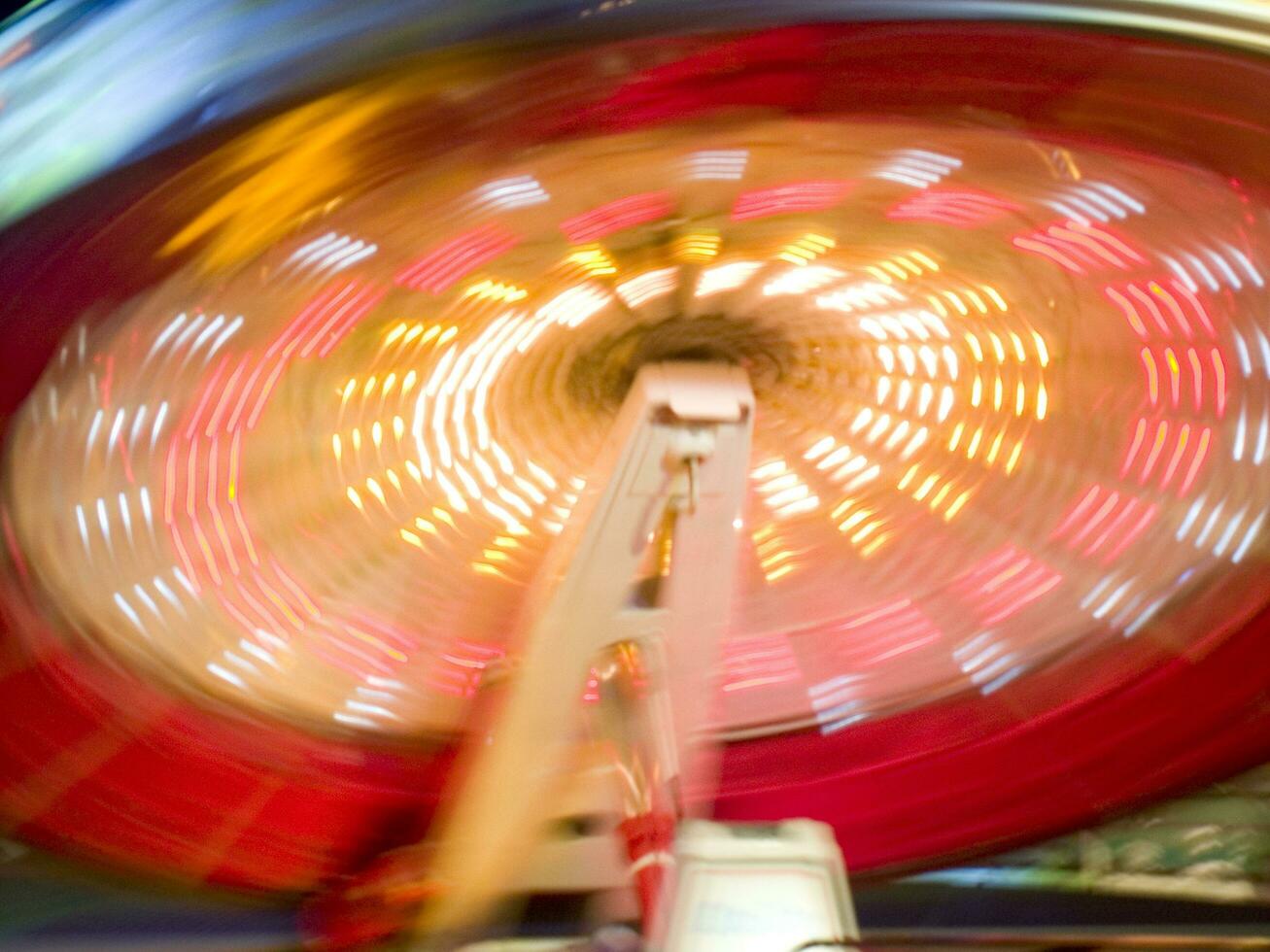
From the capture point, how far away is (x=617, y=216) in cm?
50

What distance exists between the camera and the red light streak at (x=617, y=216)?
1.61ft

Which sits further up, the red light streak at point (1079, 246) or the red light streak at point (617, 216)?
the red light streak at point (1079, 246)

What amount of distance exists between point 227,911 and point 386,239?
0.55 metres

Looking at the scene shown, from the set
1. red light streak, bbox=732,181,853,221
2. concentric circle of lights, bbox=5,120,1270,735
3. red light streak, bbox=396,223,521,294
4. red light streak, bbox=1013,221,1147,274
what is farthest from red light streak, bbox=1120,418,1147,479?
red light streak, bbox=396,223,521,294

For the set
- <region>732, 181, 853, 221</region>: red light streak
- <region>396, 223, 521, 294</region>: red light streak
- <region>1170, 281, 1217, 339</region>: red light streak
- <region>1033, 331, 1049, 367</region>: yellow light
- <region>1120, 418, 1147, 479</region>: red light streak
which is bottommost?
<region>1120, 418, 1147, 479</region>: red light streak

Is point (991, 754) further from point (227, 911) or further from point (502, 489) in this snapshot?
point (227, 911)

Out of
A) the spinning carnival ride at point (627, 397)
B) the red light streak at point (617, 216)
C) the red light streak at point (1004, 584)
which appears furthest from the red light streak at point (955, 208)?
the red light streak at point (1004, 584)

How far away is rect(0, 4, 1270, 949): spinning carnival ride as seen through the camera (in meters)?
0.39

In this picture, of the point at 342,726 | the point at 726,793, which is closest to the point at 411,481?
the point at 342,726

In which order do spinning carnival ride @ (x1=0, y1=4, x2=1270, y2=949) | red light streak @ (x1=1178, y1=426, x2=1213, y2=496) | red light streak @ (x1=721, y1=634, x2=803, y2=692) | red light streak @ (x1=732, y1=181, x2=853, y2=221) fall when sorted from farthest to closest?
red light streak @ (x1=721, y1=634, x2=803, y2=692), red light streak @ (x1=1178, y1=426, x2=1213, y2=496), red light streak @ (x1=732, y1=181, x2=853, y2=221), spinning carnival ride @ (x1=0, y1=4, x2=1270, y2=949)

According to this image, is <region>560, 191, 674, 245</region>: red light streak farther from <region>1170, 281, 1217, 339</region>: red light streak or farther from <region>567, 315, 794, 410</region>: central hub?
<region>1170, 281, 1217, 339</region>: red light streak

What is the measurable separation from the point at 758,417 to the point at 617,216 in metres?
0.26

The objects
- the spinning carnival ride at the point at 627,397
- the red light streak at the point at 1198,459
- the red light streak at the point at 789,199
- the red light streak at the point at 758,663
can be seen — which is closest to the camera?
the spinning carnival ride at the point at 627,397

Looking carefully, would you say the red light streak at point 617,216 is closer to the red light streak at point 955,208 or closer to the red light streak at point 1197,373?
the red light streak at point 955,208
